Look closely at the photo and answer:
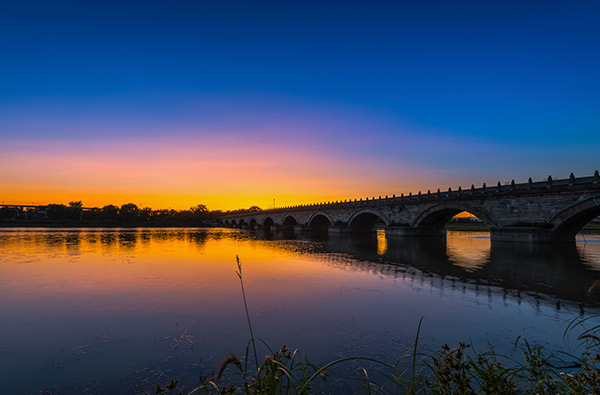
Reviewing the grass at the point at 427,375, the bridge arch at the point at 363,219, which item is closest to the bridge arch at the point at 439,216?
the bridge arch at the point at 363,219

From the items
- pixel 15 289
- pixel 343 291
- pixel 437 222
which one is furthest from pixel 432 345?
pixel 437 222

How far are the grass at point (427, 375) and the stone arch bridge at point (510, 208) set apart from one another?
25.3m

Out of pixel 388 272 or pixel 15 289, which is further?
pixel 388 272

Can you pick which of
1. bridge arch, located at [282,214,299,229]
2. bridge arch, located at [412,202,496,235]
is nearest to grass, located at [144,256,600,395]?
bridge arch, located at [412,202,496,235]

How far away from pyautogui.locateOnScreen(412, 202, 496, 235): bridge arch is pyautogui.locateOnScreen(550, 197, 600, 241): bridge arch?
18.8 ft

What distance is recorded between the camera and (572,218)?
28.4 m

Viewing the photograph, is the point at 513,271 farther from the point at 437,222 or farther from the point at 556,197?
the point at 437,222

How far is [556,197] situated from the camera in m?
28.4

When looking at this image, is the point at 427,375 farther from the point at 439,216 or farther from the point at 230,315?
the point at 439,216

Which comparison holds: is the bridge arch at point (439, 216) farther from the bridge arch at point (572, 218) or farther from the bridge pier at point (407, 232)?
the bridge arch at point (572, 218)

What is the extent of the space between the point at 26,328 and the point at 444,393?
9.39 m

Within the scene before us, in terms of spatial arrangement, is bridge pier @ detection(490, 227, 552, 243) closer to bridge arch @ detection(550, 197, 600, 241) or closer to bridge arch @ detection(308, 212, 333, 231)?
bridge arch @ detection(550, 197, 600, 241)

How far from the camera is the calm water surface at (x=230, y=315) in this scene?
19.3 ft

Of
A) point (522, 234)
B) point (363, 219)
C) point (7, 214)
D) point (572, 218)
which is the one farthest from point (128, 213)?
point (572, 218)
